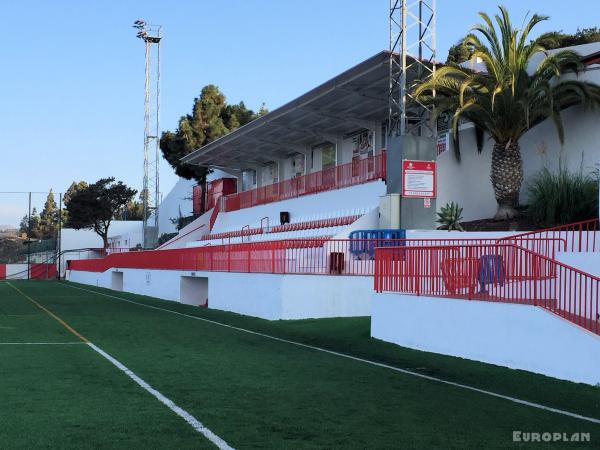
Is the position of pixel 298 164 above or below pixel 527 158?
above

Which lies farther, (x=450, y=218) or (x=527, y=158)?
(x=527, y=158)

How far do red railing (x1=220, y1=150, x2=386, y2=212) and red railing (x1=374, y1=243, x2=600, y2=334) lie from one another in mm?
15238

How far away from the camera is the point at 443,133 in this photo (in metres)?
30.5

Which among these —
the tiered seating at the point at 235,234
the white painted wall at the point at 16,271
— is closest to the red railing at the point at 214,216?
the tiered seating at the point at 235,234

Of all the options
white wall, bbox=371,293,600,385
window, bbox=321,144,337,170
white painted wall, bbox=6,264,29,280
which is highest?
window, bbox=321,144,337,170

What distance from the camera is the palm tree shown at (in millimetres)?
25797

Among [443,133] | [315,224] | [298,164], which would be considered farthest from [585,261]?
[298,164]

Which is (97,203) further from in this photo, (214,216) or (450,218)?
(450,218)

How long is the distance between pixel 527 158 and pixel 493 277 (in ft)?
47.2

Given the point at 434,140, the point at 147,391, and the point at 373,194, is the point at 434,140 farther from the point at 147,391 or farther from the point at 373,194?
the point at 147,391

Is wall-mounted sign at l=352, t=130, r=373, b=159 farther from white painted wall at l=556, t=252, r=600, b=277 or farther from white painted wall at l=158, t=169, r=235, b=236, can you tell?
white painted wall at l=158, t=169, r=235, b=236

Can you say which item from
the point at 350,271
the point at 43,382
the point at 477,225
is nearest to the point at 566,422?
the point at 43,382

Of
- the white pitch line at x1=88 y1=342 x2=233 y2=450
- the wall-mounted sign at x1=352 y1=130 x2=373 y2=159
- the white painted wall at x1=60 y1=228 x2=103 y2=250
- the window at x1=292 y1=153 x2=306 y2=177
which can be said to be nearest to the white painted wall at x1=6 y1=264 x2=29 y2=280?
the white painted wall at x1=60 y1=228 x2=103 y2=250

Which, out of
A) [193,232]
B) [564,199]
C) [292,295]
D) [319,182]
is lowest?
[292,295]
